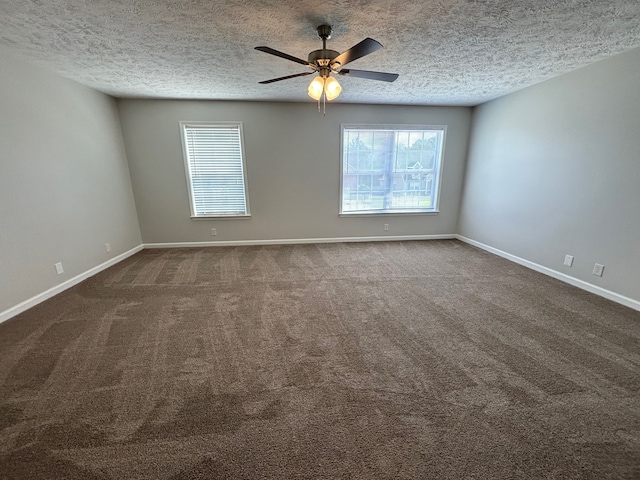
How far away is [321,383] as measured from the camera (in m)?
1.70

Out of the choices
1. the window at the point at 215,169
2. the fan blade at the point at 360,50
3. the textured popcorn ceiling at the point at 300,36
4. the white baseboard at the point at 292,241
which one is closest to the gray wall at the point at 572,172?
the textured popcorn ceiling at the point at 300,36

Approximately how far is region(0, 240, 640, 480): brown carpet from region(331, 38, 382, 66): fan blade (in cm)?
215

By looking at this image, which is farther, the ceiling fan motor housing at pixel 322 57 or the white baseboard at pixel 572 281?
the white baseboard at pixel 572 281

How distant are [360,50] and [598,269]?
3.44m

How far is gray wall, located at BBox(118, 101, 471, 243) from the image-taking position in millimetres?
4215

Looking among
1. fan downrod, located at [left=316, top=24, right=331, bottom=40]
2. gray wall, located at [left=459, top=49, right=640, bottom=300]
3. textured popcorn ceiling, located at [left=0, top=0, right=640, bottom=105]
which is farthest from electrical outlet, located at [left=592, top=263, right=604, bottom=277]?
fan downrod, located at [left=316, top=24, right=331, bottom=40]

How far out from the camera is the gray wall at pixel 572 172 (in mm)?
Result: 2613

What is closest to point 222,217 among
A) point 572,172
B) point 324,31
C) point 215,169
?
point 215,169

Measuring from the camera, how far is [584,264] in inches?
119

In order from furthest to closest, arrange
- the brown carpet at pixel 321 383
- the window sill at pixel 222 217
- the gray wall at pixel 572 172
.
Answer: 1. the window sill at pixel 222 217
2. the gray wall at pixel 572 172
3. the brown carpet at pixel 321 383

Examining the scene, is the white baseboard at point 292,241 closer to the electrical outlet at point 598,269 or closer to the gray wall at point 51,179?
the gray wall at point 51,179

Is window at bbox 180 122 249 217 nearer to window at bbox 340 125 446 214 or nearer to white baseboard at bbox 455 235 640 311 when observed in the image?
window at bbox 340 125 446 214

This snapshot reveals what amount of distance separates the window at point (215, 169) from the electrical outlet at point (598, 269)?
4.84 meters

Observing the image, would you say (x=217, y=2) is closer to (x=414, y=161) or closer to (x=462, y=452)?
(x=462, y=452)
